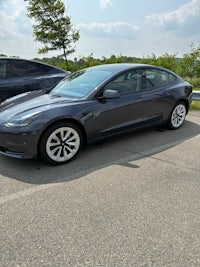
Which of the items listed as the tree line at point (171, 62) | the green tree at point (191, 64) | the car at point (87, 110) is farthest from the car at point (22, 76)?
the green tree at point (191, 64)

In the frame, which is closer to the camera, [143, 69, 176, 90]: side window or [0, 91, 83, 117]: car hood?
[0, 91, 83, 117]: car hood

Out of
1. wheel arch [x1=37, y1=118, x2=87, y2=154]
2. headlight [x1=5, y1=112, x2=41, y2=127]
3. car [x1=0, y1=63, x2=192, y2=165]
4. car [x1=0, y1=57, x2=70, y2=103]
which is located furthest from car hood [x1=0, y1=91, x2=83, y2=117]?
car [x1=0, y1=57, x2=70, y2=103]

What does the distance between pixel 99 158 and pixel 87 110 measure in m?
0.75

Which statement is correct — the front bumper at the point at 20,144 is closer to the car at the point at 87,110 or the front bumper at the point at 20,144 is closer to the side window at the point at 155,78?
the car at the point at 87,110

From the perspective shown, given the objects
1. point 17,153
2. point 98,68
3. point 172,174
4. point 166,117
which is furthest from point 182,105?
point 17,153

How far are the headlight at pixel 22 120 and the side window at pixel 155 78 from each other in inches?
83.6

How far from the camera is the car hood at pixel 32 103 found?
12.1 feet

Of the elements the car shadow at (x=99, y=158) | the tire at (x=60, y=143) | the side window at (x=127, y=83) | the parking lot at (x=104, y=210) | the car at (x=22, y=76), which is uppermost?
the car at (x=22, y=76)

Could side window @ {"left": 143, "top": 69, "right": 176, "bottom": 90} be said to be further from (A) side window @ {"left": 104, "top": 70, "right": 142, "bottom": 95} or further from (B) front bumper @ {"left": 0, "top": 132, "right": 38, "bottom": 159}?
(B) front bumper @ {"left": 0, "top": 132, "right": 38, "bottom": 159}

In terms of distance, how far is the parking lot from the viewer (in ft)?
6.64

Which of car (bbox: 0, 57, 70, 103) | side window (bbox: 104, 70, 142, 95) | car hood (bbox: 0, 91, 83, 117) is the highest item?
car (bbox: 0, 57, 70, 103)

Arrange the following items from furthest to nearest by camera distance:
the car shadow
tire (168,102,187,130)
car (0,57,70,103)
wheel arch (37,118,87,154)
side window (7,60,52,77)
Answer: side window (7,60,52,77)
car (0,57,70,103)
tire (168,102,187,130)
wheel arch (37,118,87,154)
the car shadow

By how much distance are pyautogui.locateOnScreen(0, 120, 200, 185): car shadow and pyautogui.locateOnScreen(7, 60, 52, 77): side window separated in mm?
2536

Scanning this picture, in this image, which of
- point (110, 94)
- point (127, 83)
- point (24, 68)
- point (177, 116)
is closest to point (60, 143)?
point (110, 94)
